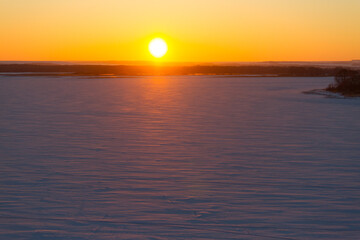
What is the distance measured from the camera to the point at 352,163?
7441 millimetres

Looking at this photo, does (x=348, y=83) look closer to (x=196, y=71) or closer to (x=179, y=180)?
(x=179, y=180)

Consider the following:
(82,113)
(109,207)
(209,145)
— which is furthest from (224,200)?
(82,113)

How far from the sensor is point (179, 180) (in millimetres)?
6340

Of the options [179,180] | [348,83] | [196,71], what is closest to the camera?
[179,180]

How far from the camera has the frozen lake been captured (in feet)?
14.8

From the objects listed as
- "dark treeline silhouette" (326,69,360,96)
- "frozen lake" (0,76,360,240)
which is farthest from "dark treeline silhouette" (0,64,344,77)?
"frozen lake" (0,76,360,240)

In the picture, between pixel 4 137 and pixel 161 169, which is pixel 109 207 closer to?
pixel 161 169

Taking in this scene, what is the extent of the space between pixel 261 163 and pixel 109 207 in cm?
298

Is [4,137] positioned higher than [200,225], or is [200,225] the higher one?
[4,137]

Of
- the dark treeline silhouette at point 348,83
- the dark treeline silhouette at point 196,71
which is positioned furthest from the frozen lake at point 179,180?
the dark treeline silhouette at point 196,71

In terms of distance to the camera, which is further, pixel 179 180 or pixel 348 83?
pixel 348 83

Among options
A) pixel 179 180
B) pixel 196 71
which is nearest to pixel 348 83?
pixel 179 180

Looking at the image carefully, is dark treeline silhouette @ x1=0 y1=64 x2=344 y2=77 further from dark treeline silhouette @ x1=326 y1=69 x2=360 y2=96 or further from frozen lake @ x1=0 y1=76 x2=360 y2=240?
frozen lake @ x1=0 y1=76 x2=360 y2=240

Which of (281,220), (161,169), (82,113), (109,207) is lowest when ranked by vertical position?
(281,220)
